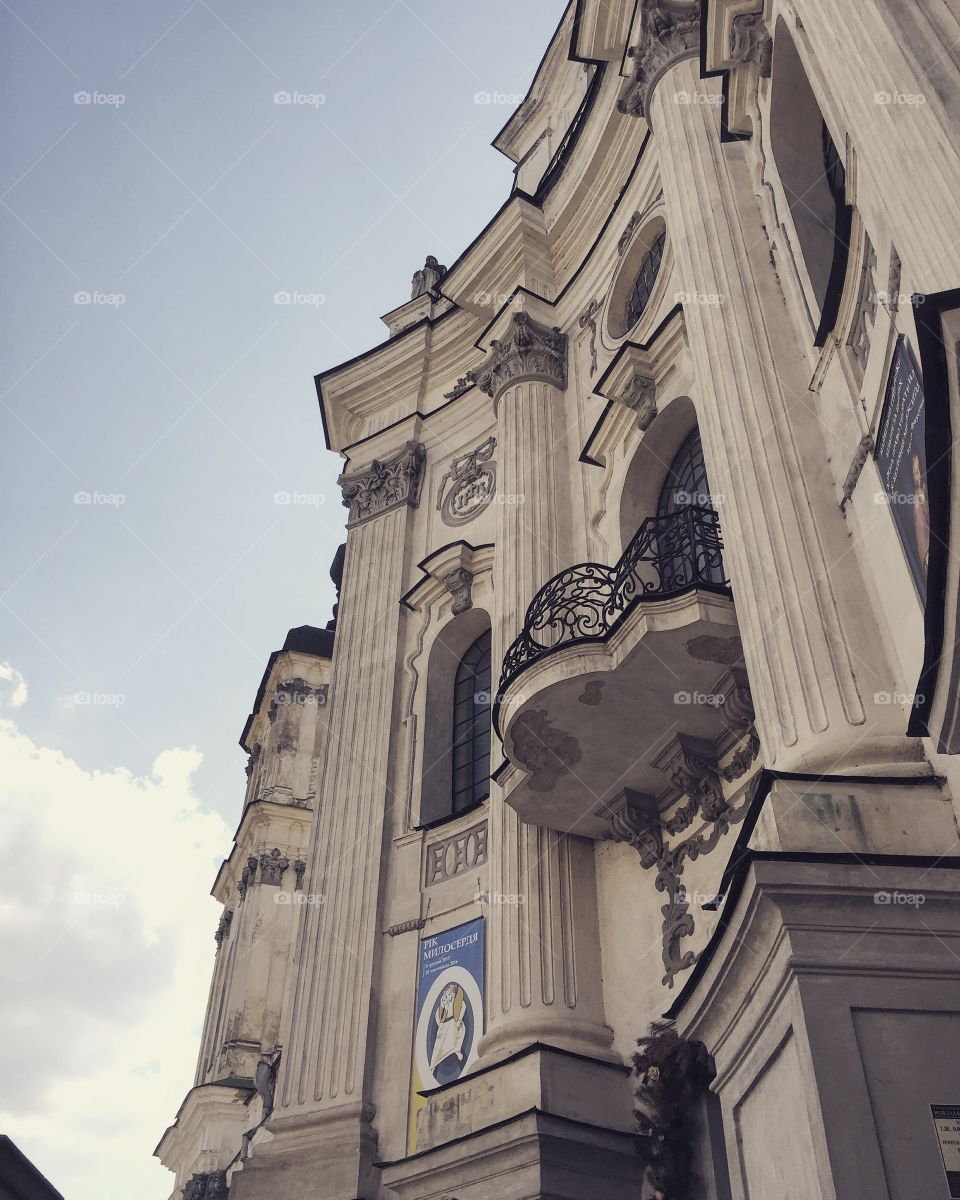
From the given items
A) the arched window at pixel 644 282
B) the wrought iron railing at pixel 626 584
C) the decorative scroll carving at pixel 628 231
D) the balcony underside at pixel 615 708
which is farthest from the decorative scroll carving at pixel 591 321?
the balcony underside at pixel 615 708

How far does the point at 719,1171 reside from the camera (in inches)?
357

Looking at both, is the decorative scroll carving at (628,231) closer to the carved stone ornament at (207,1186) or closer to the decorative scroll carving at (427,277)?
the decorative scroll carving at (427,277)

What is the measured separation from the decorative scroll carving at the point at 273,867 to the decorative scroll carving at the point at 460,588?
11989 mm

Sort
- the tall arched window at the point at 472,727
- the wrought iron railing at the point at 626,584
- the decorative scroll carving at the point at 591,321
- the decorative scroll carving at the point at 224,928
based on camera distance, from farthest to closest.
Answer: the decorative scroll carving at the point at 224,928
the decorative scroll carving at the point at 591,321
the tall arched window at the point at 472,727
the wrought iron railing at the point at 626,584

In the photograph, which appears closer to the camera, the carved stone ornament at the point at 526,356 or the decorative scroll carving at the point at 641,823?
the decorative scroll carving at the point at 641,823

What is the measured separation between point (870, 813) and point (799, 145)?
6770 mm

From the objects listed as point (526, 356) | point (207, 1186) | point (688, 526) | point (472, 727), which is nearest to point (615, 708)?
point (688, 526)

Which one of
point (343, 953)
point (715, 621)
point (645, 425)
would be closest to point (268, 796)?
point (343, 953)

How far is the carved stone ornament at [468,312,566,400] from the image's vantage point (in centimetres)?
1702

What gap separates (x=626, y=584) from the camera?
11219mm

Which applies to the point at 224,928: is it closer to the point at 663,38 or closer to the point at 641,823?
the point at 641,823

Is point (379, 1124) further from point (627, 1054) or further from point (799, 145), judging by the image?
point (799, 145)

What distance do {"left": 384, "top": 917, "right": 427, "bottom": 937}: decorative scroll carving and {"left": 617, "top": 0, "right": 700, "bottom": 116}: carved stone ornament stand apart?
10.7m

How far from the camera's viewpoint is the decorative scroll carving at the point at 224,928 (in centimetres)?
2684
